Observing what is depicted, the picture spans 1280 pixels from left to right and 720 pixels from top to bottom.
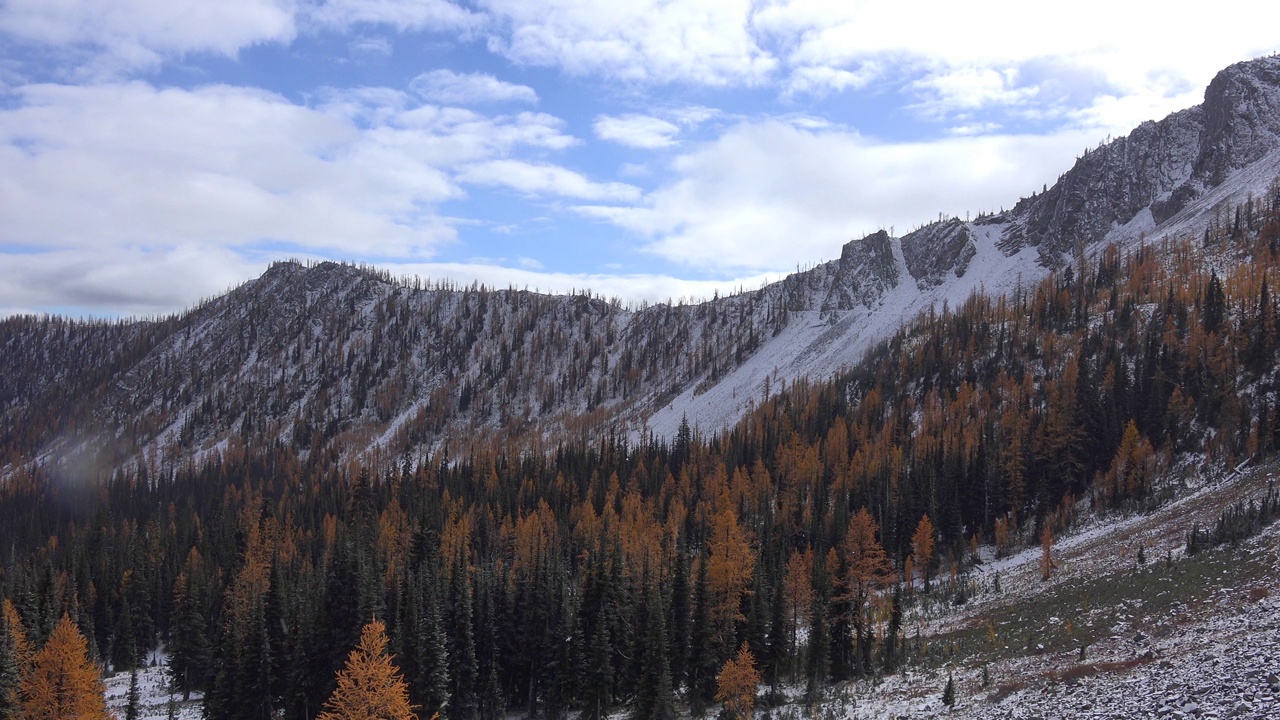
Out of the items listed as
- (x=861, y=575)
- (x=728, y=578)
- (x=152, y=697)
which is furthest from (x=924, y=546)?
(x=152, y=697)

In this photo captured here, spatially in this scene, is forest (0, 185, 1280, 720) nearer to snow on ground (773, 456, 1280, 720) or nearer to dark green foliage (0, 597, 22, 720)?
dark green foliage (0, 597, 22, 720)

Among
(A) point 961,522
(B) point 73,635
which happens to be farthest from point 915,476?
(B) point 73,635

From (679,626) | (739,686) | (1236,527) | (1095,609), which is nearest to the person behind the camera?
(1095,609)

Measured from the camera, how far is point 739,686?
5228 cm

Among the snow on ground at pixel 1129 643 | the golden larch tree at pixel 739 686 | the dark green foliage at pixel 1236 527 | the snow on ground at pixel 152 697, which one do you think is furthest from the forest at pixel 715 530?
the dark green foliage at pixel 1236 527

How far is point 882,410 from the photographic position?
526 ft

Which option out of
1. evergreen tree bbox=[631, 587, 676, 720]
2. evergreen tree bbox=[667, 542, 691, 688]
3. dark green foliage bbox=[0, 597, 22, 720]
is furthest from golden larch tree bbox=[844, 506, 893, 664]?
dark green foliage bbox=[0, 597, 22, 720]

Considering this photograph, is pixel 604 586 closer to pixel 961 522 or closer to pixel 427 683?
pixel 427 683

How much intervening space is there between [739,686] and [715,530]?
3530 centimetres

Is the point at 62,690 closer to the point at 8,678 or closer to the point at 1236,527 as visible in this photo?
the point at 8,678

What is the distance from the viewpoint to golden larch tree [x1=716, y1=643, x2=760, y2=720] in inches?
2028

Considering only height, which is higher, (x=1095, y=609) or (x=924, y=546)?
(x=1095, y=609)

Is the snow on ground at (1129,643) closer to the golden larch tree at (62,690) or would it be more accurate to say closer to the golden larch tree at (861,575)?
the golden larch tree at (861,575)

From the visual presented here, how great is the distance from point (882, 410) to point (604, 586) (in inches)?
4431
